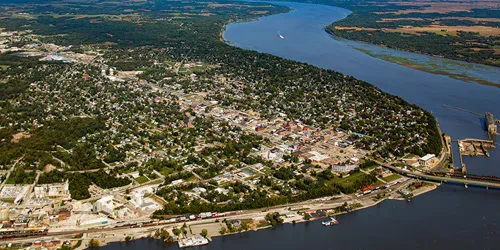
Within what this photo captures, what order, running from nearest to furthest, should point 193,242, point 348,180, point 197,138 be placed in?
point 193,242 → point 348,180 → point 197,138

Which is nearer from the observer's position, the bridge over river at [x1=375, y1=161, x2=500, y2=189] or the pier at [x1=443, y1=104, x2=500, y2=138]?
the bridge over river at [x1=375, y1=161, x2=500, y2=189]

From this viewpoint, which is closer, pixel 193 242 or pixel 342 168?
pixel 193 242

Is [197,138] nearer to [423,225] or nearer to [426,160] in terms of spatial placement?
[426,160]

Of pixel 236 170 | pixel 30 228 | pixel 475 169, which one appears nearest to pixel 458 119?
pixel 475 169

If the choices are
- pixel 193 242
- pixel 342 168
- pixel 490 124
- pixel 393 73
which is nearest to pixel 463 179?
pixel 342 168

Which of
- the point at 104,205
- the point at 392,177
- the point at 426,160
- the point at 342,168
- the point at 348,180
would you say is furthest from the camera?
the point at 426,160

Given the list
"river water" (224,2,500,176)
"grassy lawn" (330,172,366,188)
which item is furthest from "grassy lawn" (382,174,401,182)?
"river water" (224,2,500,176)

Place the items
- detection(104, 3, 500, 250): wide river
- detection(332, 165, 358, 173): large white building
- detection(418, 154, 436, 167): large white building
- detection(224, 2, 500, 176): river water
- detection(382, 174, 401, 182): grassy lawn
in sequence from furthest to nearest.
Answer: detection(224, 2, 500, 176): river water < detection(418, 154, 436, 167): large white building < detection(332, 165, 358, 173): large white building < detection(382, 174, 401, 182): grassy lawn < detection(104, 3, 500, 250): wide river

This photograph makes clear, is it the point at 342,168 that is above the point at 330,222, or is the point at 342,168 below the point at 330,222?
above

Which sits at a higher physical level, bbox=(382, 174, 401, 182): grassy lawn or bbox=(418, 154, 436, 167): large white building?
bbox=(418, 154, 436, 167): large white building

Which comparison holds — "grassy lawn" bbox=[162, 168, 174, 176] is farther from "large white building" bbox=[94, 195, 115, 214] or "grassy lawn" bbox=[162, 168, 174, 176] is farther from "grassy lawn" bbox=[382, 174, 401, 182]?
"grassy lawn" bbox=[382, 174, 401, 182]
